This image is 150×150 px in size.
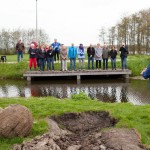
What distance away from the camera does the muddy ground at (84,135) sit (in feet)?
28.0

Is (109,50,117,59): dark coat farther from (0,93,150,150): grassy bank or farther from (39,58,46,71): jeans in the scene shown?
(0,93,150,150): grassy bank

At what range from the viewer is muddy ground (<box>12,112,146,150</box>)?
336 inches

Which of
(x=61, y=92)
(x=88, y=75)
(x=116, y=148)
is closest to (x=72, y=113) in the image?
(x=116, y=148)

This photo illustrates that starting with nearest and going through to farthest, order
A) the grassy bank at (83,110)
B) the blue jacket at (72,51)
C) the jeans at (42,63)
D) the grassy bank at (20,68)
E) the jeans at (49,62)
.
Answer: the grassy bank at (83,110) → the blue jacket at (72,51) → the jeans at (42,63) → the jeans at (49,62) → the grassy bank at (20,68)

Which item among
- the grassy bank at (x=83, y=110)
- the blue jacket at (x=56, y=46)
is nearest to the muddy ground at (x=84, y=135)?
the grassy bank at (x=83, y=110)

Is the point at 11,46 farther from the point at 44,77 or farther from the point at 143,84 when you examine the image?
the point at 143,84

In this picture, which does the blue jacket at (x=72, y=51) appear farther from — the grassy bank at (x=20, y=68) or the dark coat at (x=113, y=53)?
the grassy bank at (x=20, y=68)

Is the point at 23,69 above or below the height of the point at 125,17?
below

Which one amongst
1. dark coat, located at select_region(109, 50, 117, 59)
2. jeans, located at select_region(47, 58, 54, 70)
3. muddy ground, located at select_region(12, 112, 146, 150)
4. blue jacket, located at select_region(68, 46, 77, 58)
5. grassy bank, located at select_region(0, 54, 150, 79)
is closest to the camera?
muddy ground, located at select_region(12, 112, 146, 150)

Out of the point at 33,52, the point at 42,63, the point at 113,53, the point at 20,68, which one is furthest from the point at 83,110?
the point at 20,68

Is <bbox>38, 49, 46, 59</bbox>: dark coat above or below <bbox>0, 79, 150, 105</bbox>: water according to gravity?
above

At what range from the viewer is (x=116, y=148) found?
838 centimetres

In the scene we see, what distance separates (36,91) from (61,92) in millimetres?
1943

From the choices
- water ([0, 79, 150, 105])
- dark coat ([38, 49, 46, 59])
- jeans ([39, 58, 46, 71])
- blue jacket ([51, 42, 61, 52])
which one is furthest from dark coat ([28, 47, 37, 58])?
water ([0, 79, 150, 105])
